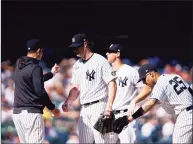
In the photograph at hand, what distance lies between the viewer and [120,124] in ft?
26.2

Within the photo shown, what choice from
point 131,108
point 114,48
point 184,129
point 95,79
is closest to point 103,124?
point 95,79

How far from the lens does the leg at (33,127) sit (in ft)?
23.3

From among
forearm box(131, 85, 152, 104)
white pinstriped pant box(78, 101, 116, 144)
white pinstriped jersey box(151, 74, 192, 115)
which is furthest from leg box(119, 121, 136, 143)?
white pinstriped jersey box(151, 74, 192, 115)

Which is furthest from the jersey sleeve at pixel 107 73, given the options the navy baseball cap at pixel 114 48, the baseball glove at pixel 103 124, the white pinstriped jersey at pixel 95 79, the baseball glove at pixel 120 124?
the navy baseball cap at pixel 114 48

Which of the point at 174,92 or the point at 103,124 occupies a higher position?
the point at 174,92

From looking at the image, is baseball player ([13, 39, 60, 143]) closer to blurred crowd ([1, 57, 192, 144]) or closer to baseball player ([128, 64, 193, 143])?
baseball player ([128, 64, 193, 143])

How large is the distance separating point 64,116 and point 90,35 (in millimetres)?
1262

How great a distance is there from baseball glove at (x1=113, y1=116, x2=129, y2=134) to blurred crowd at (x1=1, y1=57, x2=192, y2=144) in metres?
1.63

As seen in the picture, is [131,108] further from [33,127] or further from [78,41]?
[33,127]

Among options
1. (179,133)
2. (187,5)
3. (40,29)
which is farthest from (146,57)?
(179,133)

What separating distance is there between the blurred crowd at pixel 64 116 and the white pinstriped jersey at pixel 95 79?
6.42 ft

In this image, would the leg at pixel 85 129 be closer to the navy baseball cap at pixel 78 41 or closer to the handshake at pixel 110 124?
the handshake at pixel 110 124

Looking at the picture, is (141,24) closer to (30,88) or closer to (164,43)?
(164,43)

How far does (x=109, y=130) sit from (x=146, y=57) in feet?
7.64
